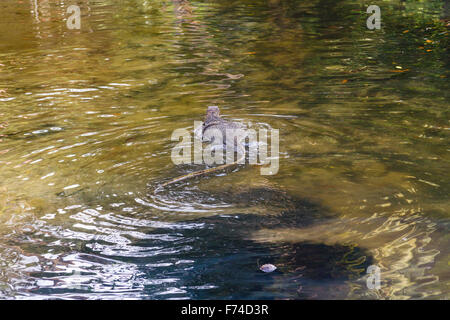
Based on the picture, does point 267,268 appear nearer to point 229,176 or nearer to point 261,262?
point 261,262

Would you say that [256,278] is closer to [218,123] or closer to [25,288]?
[25,288]

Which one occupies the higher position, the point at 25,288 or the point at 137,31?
the point at 137,31

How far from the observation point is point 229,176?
654 centimetres

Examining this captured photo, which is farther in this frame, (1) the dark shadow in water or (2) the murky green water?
(2) the murky green water

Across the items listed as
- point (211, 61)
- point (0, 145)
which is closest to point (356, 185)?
point (0, 145)

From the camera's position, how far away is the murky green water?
461cm

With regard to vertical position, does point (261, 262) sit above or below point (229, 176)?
below

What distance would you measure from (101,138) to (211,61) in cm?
523

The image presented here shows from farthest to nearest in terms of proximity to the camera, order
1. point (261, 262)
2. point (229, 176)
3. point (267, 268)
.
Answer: point (229, 176)
point (261, 262)
point (267, 268)

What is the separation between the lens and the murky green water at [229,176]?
461 cm

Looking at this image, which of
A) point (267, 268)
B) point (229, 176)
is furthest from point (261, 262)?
point (229, 176)

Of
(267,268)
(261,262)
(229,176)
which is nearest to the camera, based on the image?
(267,268)

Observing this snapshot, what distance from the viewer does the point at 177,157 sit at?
7.14 m

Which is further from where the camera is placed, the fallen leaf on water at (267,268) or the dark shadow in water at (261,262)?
the fallen leaf on water at (267,268)
